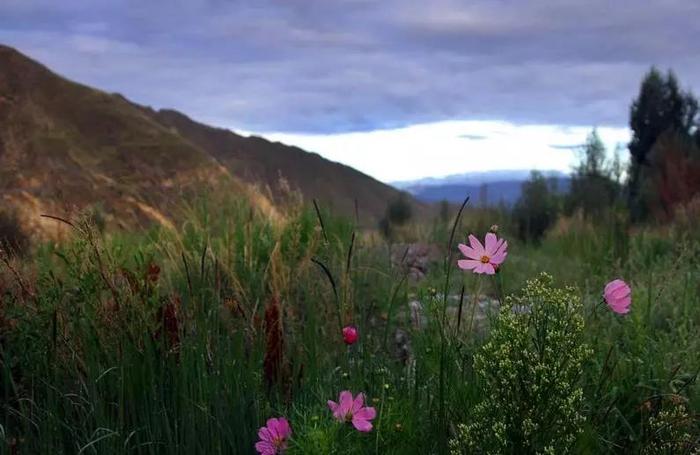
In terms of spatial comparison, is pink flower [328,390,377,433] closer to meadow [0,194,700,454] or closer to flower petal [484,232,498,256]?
meadow [0,194,700,454]

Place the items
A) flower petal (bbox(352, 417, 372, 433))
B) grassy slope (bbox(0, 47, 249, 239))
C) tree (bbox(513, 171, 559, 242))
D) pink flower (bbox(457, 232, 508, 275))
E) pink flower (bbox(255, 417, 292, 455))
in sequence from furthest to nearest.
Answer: grassy slope (bbox(0, 47, 249, 239)) < tree (bbox(513, 171, 559, 242)) < pink flower (bbox(457, 232, 508, 275)) < pink flower (bbox(255, 417, 292, 455)) < flower petal (bbox(352, 417, 372, 433))

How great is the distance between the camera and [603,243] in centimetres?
995

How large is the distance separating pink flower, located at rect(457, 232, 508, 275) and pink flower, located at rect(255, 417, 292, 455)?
75cm

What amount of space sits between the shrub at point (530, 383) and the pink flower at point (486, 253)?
14cm

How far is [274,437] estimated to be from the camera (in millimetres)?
2684

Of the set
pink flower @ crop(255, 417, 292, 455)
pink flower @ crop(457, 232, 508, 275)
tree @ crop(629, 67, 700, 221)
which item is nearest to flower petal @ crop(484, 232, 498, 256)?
pink flower @ crop(457, 232, 508, 275)

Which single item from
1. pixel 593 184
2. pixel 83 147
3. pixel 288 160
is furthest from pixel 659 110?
pixel 288 160

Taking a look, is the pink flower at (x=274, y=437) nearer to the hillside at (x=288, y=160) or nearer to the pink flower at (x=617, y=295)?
the pink flower at (x=617, y=295)

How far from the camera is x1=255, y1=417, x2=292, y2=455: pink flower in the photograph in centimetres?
266

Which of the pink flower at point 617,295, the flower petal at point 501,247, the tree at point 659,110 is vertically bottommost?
the pink flower at point 617,295

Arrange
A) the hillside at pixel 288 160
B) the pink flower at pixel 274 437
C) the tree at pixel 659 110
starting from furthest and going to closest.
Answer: the hillside at pixel 288 160 → the tree at pixel 659 110 → the pink flower at pixel 274 437

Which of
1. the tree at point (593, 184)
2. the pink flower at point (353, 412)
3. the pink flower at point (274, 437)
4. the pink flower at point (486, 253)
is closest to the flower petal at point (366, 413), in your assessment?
the pink flower at point (353, 412)

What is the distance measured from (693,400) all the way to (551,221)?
524 inches

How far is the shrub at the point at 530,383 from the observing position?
259 cm
